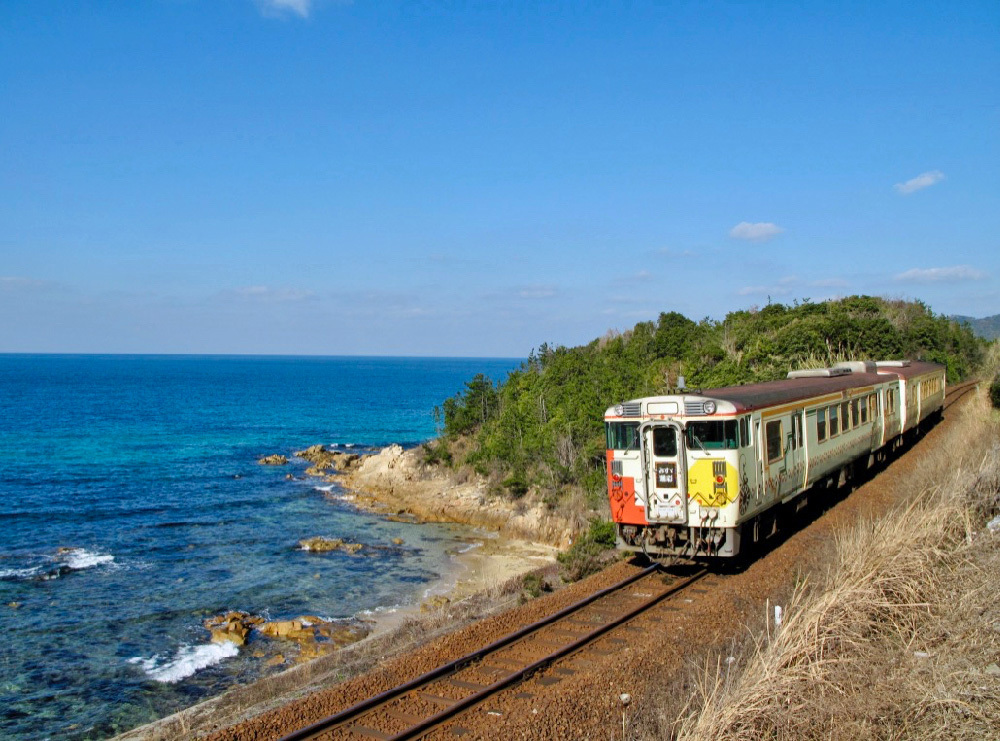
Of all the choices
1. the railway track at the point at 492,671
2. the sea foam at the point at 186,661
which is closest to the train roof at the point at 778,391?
the railway track at the point at 492,671

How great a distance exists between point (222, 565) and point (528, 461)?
1284 cm

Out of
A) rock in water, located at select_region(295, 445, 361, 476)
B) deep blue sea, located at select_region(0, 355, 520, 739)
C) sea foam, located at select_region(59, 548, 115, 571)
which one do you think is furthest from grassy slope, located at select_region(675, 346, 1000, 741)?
rock in water, located at select_region(295, 445, 361, 476)

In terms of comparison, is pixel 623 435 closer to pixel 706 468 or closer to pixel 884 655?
pixel 706 468

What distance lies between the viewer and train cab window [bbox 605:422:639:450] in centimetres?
1316

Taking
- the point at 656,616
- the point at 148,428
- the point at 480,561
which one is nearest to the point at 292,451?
the point at 148,428

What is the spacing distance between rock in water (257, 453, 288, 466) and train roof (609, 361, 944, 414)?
3734 centimetres

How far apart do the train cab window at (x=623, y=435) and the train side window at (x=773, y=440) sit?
2.52 metres

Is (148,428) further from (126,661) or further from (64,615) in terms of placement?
(126,661)

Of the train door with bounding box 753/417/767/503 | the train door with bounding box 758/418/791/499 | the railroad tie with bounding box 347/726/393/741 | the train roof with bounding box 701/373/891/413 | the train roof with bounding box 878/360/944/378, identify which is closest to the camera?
the railroad tie with bounding box 347/726/393/741

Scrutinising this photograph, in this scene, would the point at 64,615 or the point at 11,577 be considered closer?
the point at 64,615

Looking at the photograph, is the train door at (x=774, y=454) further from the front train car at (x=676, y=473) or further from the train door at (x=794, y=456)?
the front train car at (x=676, y=473)

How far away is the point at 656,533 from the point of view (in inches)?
515

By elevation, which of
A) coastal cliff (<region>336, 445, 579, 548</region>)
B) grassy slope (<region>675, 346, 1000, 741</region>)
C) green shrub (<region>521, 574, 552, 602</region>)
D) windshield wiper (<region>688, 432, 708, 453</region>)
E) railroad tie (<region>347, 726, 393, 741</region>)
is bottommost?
coastal cliff (<region>336, 445, 579, 548</region>)

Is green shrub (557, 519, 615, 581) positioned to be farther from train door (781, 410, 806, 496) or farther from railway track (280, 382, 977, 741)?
train door (781, 410, 806, 496)
